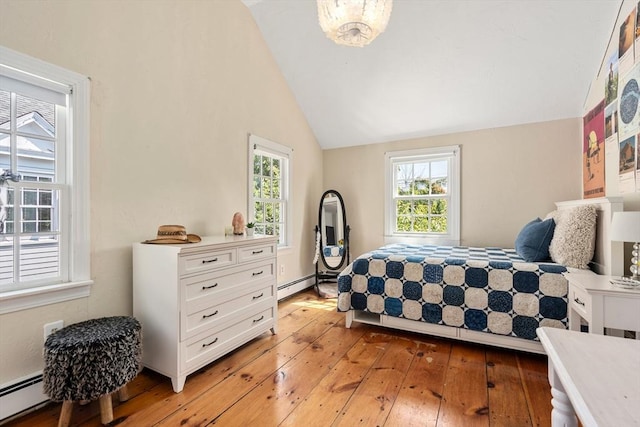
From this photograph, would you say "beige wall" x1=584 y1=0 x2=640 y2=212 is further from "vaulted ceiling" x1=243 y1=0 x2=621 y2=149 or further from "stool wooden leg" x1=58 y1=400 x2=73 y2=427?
"stool wooden leg" x1=58 y1=400 x2=73 y2=427

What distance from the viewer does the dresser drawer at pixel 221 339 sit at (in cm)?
188

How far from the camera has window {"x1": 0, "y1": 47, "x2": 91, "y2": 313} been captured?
1.58 meters

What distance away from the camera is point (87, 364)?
1452mm

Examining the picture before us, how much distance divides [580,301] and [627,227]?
0.50 meters

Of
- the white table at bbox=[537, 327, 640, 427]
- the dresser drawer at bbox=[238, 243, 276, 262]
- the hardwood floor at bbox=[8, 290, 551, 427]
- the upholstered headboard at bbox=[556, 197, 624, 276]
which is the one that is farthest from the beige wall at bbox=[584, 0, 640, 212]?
the dresser drawer at bbox=[238, 243, 276, 262]

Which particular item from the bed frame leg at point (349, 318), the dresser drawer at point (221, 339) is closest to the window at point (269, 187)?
the dresser drawer at point (221, 339)

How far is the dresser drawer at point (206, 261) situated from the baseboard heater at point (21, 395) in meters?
0.92

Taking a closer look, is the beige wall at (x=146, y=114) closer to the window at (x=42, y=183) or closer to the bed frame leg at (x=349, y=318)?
the window at (x=42, y=183)

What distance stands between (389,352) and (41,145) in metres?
2.65

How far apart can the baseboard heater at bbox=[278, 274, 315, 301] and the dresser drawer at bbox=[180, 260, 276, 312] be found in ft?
3.50

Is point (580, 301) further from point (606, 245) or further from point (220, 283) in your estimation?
point (220, 283)

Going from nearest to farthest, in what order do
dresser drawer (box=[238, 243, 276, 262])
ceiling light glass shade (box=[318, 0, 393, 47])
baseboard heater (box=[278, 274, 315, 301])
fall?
ceiling light glass shade (box=[318, 0, 393, 47]) → dresser drawer (box=[238, 243, 276, 262]) → baseboard heater (box=[278, 274, 315, 301])

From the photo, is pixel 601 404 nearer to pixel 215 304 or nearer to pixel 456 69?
pixel 215 304

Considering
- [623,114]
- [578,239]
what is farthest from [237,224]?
[623,114]
